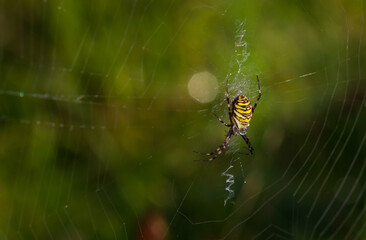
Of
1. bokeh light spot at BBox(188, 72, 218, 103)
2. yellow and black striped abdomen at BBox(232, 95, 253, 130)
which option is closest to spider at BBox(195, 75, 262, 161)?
yellow and black striped abdomen at BBox(232, 95, 253, 130)

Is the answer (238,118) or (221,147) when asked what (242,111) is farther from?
(221,147)

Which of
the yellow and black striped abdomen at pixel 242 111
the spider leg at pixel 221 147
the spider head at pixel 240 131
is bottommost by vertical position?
the spider leg at pixel 221 147

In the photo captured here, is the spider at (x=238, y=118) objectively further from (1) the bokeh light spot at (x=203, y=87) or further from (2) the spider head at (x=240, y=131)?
(1) the bokeh light spot at (x=203, y=87)

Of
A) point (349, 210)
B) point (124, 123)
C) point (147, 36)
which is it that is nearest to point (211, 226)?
point (124, 123)

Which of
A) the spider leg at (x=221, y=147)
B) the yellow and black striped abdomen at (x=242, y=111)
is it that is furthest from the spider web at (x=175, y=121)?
the yellow and black striped abdomen at (x=242, y=111)

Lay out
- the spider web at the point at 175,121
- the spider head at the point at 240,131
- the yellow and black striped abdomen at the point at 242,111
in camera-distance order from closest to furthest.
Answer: the spider web at the point at 175,121
the yellow and black striped abdomen at the point at 242,111
the spider head at the point at 240,131

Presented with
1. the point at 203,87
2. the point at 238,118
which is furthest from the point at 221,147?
the point at 203,87

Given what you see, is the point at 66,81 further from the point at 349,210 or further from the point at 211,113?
the point at 349,210
